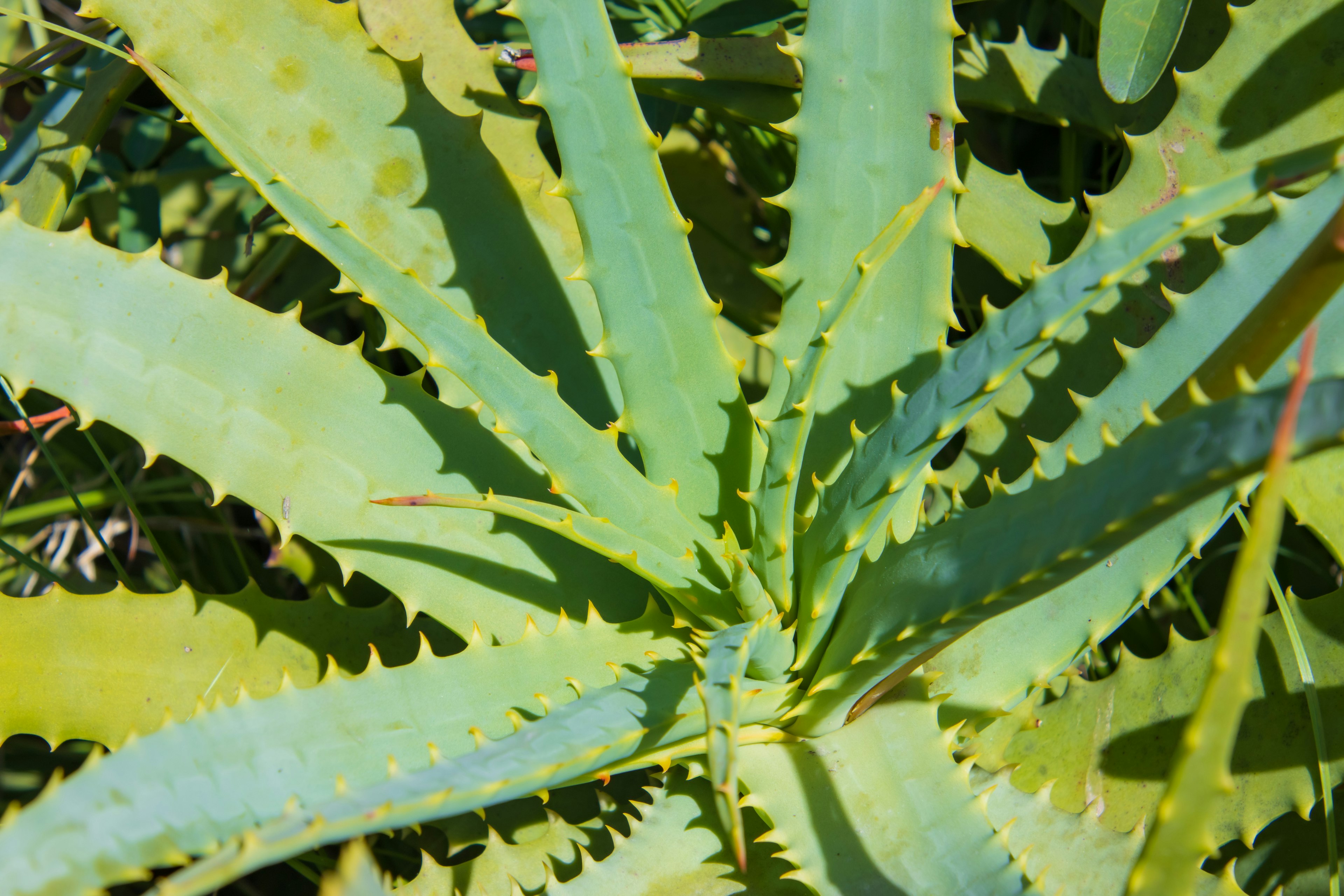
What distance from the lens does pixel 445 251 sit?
36.1 inches

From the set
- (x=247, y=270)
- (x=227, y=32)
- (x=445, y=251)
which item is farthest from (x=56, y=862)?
(x=247, y=270)

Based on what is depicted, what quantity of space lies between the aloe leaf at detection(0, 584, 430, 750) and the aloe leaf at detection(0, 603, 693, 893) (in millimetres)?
160

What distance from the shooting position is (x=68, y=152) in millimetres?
1026

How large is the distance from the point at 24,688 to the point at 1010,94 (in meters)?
1.16

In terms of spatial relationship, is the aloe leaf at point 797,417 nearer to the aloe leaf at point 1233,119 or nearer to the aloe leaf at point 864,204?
the aloe leaf at point 864,204

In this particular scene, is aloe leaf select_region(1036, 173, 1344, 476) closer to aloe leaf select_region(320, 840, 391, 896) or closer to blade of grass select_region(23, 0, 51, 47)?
aloe leaf select_region(320, 840, 391, 896)

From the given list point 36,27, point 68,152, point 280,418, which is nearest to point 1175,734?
point 280,418

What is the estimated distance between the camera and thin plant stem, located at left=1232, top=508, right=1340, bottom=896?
2.66ft

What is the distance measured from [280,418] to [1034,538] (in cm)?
63

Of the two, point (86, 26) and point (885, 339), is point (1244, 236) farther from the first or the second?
point (86, 26)

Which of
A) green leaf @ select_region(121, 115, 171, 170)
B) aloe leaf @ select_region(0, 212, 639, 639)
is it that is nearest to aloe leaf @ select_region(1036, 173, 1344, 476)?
aloe leaf @ select_region(0, 212, 639, 639)

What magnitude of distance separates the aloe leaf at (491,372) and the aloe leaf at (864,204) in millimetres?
126

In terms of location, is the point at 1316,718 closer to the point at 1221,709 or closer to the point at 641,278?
the point at 1221,709

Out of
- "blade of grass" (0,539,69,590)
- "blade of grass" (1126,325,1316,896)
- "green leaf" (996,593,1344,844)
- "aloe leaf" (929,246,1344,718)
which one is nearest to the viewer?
"blade of grass" (1126,325,1316,896)
